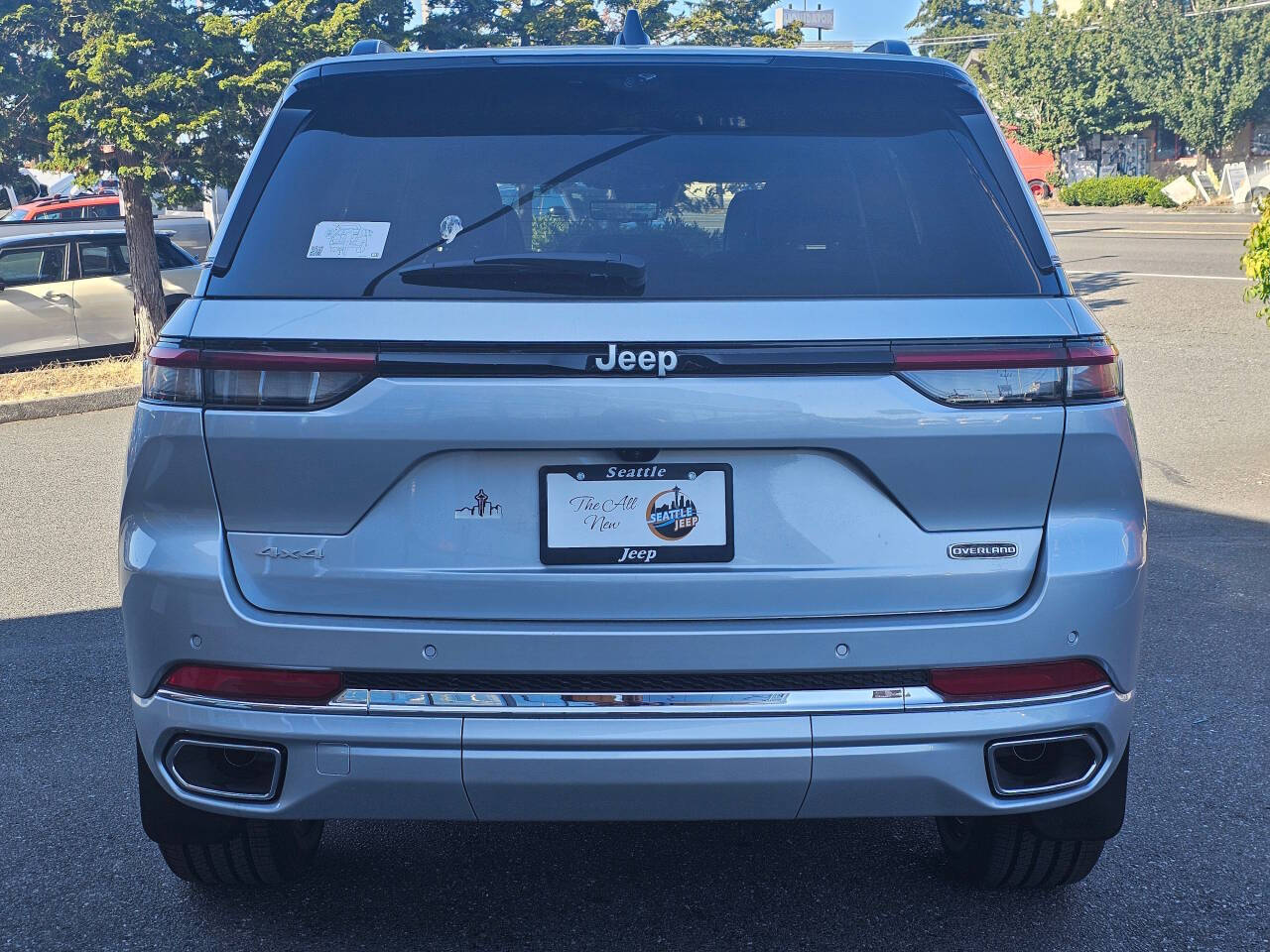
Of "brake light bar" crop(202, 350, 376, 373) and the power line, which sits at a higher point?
"brake light bar" crop(202, 350, 376, 373)

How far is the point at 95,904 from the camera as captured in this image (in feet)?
10.5

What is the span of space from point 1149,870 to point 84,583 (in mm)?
4976

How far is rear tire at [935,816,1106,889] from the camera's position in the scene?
3.00m

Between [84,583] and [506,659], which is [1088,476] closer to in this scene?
[506,659]

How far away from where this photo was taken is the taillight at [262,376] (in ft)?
7.90

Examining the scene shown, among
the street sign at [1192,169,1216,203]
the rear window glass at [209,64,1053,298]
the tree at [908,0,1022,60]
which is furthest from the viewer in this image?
the tree at [908,0,1022,60]

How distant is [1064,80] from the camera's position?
57.0 meters

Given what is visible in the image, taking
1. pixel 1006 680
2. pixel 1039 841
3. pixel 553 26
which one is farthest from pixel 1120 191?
pixel 1006 680

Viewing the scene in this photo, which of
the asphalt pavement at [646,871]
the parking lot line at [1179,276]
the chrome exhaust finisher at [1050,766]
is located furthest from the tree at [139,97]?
the parking lot line at [1179,276]

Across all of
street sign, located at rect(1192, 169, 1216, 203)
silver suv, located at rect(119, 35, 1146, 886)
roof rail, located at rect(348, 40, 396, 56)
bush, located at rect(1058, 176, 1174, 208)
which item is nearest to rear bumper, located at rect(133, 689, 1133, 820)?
silver suv, located at rect(119, 35, 1146, 886)

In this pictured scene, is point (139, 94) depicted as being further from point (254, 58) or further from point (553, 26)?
point (553, 26)

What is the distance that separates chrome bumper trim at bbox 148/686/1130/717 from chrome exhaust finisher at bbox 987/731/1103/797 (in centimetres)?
22

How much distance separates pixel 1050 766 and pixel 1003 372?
2.59 ft

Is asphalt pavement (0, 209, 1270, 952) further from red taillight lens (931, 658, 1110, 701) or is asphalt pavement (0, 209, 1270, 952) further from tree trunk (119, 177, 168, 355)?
tree trunk (119, 177, 168, 355)
